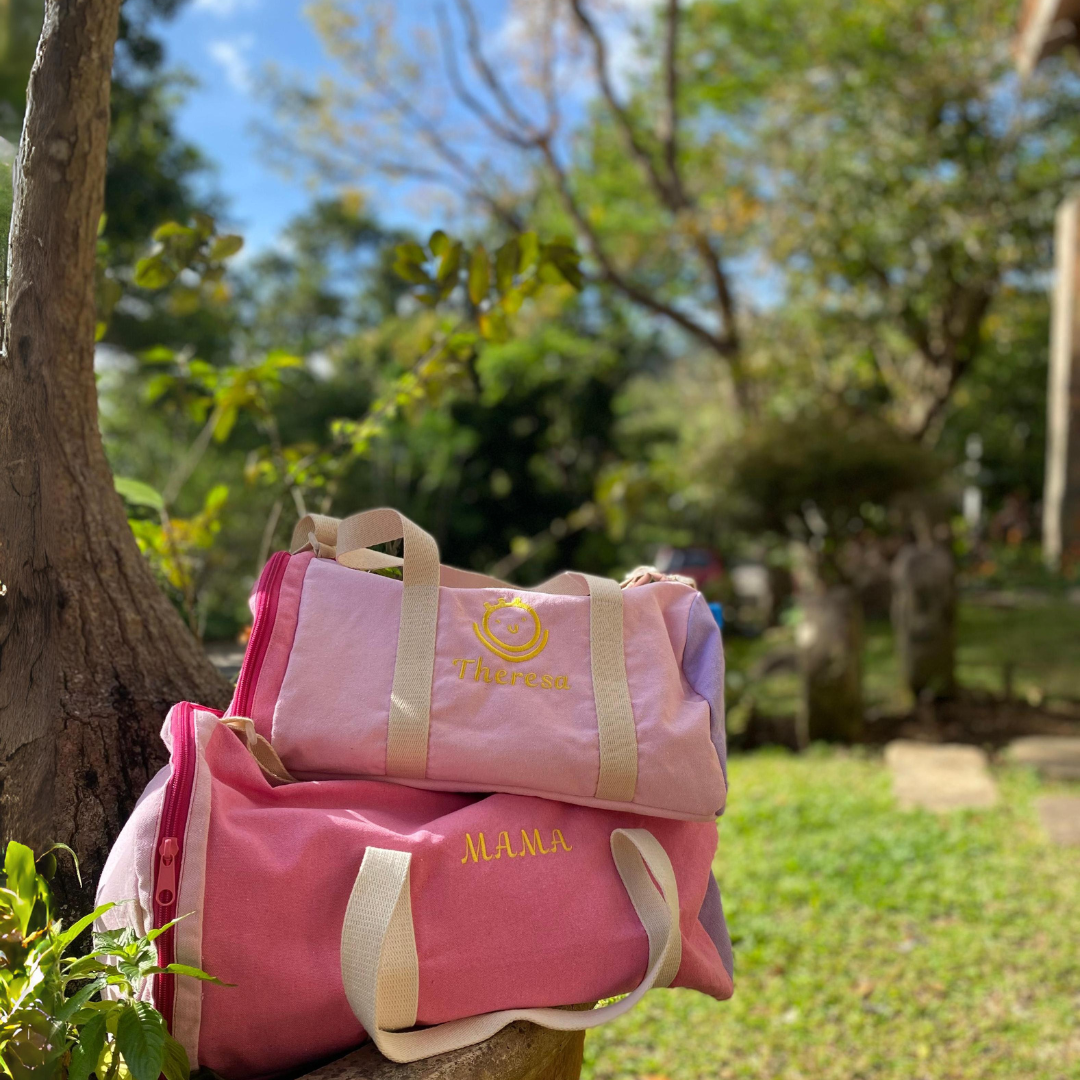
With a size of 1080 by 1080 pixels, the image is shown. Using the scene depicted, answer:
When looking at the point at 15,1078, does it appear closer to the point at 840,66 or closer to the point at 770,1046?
the point at 770,1046

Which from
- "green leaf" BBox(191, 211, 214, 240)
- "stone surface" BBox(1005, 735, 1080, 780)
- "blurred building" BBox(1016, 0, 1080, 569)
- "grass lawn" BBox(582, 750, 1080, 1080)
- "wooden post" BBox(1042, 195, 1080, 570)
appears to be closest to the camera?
"green leaf" BBox(191, 211, 214, 240)

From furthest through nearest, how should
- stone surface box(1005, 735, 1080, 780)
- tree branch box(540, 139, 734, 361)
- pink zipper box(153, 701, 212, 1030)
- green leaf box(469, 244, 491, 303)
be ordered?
tree branch box(540, 139, 734, 361) → stone surface box(1005, 735, 1080, 780) → green leaf box(469, 244, 491, 303) → pink zipper box(153, 701, 212, 1030)

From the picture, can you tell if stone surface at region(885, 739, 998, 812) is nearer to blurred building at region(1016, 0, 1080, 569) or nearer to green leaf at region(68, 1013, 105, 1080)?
green leaf at region(68, 1013, 105, 1080)

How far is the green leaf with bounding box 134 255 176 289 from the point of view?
2186 millimetres

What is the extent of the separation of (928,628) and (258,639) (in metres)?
6.33

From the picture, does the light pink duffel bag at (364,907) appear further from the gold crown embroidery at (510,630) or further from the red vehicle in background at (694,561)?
Result: the red vehicle in background at (694,561)

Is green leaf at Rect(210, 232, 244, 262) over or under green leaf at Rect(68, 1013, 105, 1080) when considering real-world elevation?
over

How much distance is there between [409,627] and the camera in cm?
143

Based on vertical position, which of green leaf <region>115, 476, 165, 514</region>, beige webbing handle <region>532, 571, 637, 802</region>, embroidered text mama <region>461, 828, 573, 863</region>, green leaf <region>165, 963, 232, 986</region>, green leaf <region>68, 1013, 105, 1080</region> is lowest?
green leaf <region>68, 1013, 105, 1080</region>

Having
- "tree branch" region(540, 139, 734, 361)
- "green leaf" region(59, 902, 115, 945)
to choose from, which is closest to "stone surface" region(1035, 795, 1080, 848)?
"green leaf" region(59, 902, 115, 945)

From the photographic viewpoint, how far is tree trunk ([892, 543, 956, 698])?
270 inches

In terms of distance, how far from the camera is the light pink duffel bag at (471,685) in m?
1.36

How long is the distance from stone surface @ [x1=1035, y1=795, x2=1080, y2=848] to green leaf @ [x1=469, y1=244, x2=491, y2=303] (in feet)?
11.4

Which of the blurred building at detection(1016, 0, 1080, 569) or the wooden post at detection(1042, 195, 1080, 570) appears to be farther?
the wooden post at detection(1042, 195, 1080, 570)
